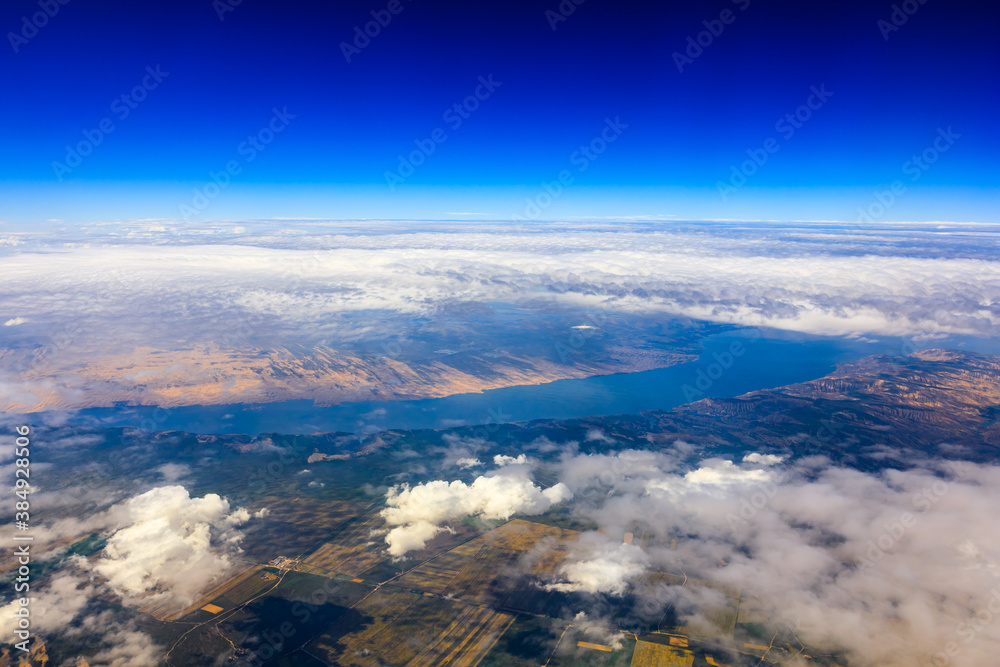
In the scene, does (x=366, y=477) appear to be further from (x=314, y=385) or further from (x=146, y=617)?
(x=314, y=385)

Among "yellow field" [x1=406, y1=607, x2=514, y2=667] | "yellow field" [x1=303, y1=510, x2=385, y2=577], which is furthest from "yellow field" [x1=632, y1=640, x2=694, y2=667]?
"yellow field" [x1=303, y1=510, x2=385, y2=577]

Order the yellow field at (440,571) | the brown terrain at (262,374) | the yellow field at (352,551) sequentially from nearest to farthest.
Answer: the yellow field at (440,571)
the yellow field at (352,551)
the brown terrain at (262,374)

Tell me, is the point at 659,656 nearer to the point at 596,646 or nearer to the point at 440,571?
the point at 596,646

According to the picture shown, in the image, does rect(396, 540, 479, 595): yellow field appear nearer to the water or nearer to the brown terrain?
the water

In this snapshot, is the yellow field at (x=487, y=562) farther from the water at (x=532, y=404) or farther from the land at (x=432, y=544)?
the water at (x=532, y=404)

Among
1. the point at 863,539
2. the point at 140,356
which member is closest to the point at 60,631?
the point at 863,539

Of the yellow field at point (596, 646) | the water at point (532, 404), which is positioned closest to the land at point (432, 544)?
the yellow field at point (596, 646)
